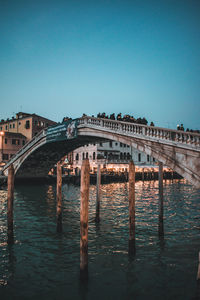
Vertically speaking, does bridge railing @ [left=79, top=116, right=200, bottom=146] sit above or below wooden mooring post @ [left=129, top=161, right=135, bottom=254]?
above

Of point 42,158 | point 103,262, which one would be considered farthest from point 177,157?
point 42,158

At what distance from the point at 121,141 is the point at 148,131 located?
2618mm

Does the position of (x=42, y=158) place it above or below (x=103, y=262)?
above

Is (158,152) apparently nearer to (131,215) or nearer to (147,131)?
(147,131)

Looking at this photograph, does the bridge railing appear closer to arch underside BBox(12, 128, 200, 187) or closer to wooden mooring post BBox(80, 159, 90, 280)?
arch underside BBox(12, 128, 200, 187)

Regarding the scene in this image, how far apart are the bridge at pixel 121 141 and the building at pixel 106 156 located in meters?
9.98

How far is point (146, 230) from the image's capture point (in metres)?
9.16

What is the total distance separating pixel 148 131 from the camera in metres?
11.4

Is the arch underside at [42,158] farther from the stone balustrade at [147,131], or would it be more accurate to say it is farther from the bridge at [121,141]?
the stone balustrade at [147,131]

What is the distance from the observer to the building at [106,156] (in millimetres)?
38281

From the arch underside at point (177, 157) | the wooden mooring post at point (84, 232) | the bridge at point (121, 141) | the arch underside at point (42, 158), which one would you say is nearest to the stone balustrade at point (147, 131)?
the bridge at point (121, 141)

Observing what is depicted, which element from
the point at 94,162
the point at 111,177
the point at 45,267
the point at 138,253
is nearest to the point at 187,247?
the point at 138,253

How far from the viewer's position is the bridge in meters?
8.87

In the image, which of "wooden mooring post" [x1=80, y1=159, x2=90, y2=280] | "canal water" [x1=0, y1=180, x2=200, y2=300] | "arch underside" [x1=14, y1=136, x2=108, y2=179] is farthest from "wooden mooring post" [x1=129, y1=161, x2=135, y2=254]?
"arch underside" [x1=14, y1=136, x2=108, y2=179]
